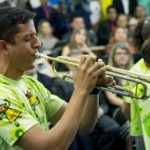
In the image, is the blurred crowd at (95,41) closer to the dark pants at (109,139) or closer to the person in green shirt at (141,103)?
the dark pants at (109,139)

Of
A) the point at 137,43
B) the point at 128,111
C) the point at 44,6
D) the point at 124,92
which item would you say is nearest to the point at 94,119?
the point at 124,92

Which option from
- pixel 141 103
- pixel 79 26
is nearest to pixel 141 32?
pixel 141 103

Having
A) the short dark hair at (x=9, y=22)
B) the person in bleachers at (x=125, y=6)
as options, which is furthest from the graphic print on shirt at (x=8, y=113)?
the person in bleachers at (x=125, y=6)

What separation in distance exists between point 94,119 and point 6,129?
645 millimetres

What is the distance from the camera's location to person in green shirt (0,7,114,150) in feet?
8.55

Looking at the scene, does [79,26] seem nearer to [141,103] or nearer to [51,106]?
[141,103]

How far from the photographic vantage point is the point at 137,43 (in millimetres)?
4551

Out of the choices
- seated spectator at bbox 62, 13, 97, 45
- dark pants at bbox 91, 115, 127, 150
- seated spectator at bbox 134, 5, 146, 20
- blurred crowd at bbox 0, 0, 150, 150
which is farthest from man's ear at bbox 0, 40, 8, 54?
seated spectator at bbox 134, 5, 146, 20

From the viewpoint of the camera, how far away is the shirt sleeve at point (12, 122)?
104 inches

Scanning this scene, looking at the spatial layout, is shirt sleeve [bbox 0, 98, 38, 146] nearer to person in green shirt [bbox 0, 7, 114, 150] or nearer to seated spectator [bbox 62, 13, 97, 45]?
person in green shirt [bbox 0, 7, 114, 150]

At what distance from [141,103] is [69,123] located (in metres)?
1.19

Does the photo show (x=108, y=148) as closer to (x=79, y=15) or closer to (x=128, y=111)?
(x=128, y=111)

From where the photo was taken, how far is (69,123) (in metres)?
2.59

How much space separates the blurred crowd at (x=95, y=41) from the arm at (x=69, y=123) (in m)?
2.41
